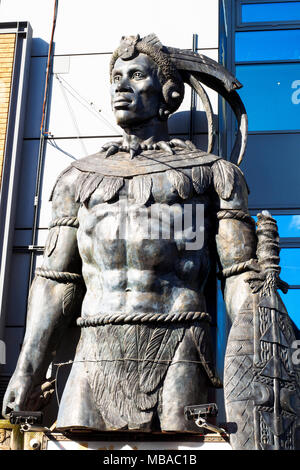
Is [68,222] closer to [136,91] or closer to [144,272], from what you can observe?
[144,272]

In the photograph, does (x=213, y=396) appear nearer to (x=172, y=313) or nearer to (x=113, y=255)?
(x=172, y=313)

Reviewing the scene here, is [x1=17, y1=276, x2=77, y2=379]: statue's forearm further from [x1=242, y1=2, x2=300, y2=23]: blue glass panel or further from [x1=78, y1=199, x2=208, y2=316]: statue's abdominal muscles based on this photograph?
[x1=242, y1=2, x2=300, y2=23]: blue glass panel

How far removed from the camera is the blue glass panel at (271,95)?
31.7 ft

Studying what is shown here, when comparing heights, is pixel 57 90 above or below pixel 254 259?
above

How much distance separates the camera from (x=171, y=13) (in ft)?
27.4

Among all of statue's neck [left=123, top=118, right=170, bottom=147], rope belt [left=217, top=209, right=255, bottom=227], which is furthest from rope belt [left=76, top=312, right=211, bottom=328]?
statue's neck [left=123, top=118, right=170, bottom=147]

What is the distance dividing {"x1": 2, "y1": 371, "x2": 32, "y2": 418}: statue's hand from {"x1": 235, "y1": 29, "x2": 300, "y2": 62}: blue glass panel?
5159 mm

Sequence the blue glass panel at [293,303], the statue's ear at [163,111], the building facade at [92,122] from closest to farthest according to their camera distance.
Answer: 1. the statue's ear at [163,111]
2. the building facade at [92,122]
3. the blue glass panel at [293,303]

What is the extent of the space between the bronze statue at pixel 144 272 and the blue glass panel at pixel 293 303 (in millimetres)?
2463

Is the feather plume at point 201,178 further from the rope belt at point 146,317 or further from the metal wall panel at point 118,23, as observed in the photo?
the metal wall panel at point 118,23

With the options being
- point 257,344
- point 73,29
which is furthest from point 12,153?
point 257,344

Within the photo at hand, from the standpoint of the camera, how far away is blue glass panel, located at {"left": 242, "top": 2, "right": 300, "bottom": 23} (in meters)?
10.3

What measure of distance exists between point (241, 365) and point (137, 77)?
247 centimetres

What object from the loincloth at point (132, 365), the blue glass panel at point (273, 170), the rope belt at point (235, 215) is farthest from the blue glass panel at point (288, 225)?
the loincloth at point (132, 365)
